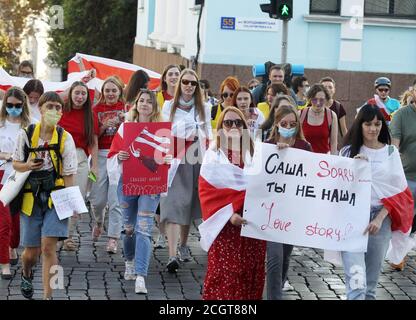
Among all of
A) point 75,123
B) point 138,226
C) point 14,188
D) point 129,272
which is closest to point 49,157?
point 14,188

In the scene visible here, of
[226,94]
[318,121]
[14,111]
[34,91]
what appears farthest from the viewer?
[226,94]

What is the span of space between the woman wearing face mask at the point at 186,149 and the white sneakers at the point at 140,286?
1285mm

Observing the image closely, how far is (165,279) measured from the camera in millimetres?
11336

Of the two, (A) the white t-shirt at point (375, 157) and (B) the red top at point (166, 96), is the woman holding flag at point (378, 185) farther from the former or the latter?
(B) the red top at point (166, 96)

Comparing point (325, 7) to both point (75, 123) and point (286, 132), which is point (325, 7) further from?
point (286, 132)

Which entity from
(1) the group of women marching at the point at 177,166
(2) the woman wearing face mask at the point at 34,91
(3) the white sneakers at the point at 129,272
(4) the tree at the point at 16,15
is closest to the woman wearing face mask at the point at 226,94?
(1) the group of women marching at the point at 177,166

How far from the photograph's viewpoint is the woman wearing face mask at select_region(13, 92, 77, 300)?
973cm

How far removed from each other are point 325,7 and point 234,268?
1501 cm

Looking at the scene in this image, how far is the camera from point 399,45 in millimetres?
23672

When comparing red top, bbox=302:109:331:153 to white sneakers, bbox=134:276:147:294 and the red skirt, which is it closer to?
white sneakers, bbox=134:276:147:294

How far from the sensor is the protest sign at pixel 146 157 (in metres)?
11.1

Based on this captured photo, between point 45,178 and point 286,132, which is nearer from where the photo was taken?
point 286,132
